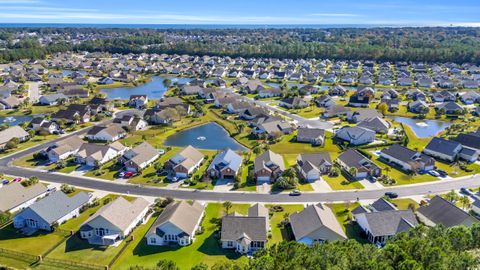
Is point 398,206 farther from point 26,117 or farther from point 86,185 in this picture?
point 26,117

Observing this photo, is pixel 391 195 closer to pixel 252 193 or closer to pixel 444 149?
pixel 252 193

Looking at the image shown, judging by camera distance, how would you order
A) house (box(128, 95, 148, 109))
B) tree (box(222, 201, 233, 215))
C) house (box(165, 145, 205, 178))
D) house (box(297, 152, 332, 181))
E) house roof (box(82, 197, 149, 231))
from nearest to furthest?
house roof (box(82, 197, 149, 231)) → tree (box(222, 201, 233, 215)) → house (box(297, 152, 332, 181)) → house (box(165, 145, 205, 178)) → house (box(128, 95, 148, 109))

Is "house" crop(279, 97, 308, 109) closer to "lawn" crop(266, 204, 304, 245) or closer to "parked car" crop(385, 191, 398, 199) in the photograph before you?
"parked car" crop(385, 191, 398, 199)

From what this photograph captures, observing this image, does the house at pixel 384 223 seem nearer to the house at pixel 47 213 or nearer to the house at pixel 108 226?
the house at pixel 108 226

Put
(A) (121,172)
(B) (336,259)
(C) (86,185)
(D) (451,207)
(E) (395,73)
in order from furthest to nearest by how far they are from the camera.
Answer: (E) (395,73)
(A) (121,172)
(C) (86,185)
(D) (451,207)
(B) (336,259)

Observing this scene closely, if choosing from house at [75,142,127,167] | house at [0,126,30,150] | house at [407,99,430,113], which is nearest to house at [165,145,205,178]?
house at [75,142,127,167]

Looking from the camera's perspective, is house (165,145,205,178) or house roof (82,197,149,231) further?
house (165,145,205,178)

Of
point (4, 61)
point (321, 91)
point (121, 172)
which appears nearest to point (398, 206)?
point (121, 172)
